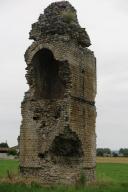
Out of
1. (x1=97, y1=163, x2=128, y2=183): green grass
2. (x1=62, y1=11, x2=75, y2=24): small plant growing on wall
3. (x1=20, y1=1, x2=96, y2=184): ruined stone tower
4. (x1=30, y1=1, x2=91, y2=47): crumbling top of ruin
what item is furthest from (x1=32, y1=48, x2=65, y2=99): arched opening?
(x1=97, y1=163, x2=128, y2=183): green grass

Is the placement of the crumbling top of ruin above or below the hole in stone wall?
above

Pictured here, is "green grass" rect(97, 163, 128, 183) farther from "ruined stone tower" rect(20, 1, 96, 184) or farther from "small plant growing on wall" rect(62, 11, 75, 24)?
"small plant growing on wall" rect(62, 11, 75, 24)

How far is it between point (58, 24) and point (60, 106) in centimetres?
245

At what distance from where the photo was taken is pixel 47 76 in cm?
1516

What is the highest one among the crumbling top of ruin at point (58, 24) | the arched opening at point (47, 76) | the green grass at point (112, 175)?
the crumbling top of ruin at point (58, 24)

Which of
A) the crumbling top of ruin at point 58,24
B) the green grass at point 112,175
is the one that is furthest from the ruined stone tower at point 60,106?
the green grass at point 112,175

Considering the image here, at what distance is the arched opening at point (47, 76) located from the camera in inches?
575

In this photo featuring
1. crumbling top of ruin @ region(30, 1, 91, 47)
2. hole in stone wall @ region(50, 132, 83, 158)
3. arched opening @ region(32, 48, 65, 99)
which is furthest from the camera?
arched opening @ region(32, 48, 65, 99)

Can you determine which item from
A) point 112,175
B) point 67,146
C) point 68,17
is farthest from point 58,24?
point 112,175

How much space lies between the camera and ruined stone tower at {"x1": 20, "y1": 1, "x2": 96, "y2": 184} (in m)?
13.6

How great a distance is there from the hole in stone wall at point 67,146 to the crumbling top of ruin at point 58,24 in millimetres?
2956

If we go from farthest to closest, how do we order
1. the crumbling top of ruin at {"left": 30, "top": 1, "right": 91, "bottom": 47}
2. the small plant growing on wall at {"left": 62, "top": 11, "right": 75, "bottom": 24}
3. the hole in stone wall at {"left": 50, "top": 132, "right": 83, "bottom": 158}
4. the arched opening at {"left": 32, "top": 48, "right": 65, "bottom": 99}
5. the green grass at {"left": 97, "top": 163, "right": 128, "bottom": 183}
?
the green grass at {"left": 97, "top": 163, "right": 128, "bottom": 183}, the arched opening at {"left": 32, "top": 48, "right": 65, "bottom": 99}, the small plant growing on wall at {"left": 62, "top": 11, "right": 75, "bottom": 24}, the crumbling top of ruin at {"left": 30, "top": 1, "right": 91, "bottom": 47}, the hole in stone wall at {"left": 50, "top": 132, "right": 83, "bottom": 158}

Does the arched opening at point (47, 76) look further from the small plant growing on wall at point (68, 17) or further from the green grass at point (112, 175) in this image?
the green grass at point (112, 175)

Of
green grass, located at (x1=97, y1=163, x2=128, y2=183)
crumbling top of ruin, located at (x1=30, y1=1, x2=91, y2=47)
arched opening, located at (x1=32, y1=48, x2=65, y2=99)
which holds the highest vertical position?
crumbling top of ruin, located at (x1=30, y1=1, x2=91, y2=47)
